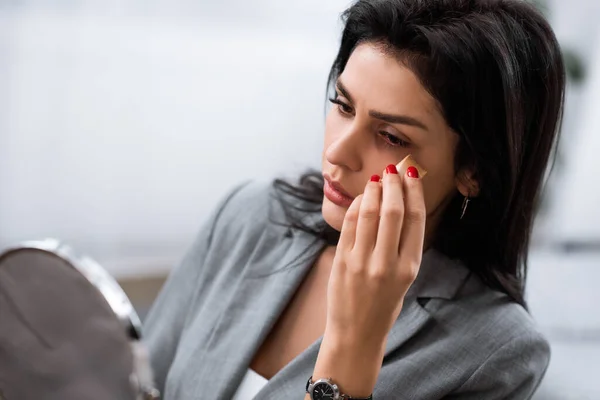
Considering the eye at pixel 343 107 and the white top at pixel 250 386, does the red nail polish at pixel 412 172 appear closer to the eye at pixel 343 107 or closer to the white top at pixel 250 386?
the eye at pixel 343 107

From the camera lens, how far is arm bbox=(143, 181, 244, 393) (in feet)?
4.50

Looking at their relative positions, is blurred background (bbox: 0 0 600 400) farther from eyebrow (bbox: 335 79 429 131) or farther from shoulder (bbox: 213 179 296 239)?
eyebrow (bbox: 335 79 429 131)

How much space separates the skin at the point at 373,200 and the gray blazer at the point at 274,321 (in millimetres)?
179

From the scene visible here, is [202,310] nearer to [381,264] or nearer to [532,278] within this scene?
[381,264]

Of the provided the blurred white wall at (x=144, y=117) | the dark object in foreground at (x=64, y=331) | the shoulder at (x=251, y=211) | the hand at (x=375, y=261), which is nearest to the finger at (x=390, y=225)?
the hand at (x=375, y=261)

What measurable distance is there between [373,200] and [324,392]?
0.25 metres

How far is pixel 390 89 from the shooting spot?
1.08m

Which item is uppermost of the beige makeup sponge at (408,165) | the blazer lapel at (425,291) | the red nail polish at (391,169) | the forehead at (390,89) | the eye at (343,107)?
the forehead at (390,89)

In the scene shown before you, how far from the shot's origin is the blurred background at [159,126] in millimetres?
2291

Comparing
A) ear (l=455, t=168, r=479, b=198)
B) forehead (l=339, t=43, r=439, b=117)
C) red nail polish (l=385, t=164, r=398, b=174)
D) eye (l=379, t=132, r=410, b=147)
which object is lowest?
ear (l=455, t=168, r=479, b=198)

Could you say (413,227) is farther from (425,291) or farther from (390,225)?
(425,291)

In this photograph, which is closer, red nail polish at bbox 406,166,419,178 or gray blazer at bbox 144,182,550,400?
red nail polish at bbox 406,166,419,178

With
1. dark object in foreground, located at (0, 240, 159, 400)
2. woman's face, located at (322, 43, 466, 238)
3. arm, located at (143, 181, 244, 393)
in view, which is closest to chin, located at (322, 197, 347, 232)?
woman's face, located at (322, 43, 466, 238)

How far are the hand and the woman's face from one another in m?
0.10
